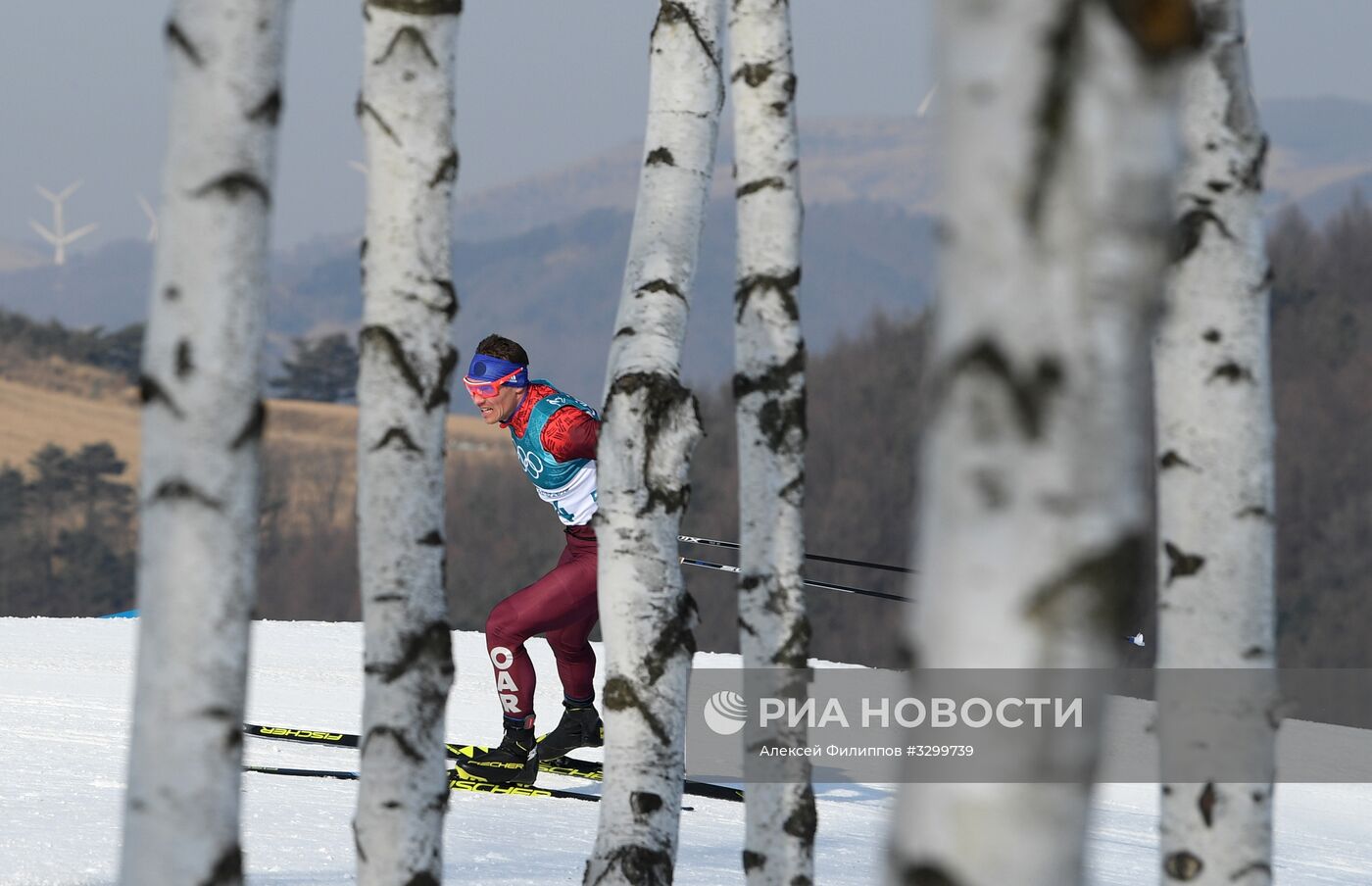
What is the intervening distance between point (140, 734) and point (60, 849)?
12.0ft

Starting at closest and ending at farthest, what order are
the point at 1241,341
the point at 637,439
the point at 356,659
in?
the point at 1241,341
the point at 637,439
the point at 356,659

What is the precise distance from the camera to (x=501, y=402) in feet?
22.8

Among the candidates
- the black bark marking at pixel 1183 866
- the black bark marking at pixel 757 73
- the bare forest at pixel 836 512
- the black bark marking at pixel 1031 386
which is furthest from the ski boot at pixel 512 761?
the bare forest at pixel 836 512

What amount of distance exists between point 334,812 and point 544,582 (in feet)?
4.59

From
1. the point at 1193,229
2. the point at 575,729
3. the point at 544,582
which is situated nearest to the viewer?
the point at 1193,229

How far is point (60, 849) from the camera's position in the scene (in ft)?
18.4

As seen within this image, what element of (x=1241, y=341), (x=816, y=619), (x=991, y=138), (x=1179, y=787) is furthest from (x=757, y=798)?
(x=816, y=619)

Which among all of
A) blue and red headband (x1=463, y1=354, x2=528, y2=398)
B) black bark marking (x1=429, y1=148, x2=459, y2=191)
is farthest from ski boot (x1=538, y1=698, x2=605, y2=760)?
black bark marking (x1=429, y1=148, x2=459, y2=191)

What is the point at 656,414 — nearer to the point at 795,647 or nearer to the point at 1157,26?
the point at 795,647

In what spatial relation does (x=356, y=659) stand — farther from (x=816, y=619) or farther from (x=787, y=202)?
(x=816, y=619)

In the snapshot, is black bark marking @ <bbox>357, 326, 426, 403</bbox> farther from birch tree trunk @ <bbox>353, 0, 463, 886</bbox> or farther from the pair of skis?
the pair of skis

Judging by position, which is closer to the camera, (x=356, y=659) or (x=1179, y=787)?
(x=1179, y=787)

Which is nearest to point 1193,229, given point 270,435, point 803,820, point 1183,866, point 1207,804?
point 1207,804

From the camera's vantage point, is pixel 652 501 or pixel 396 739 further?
pixel 652 501
